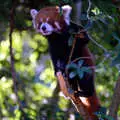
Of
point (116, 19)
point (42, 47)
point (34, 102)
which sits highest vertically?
point (116, 19)

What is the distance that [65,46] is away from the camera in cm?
210

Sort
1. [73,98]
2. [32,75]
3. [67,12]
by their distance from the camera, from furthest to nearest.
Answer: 1. [32,75]
2. [67,12]
3. [73,98]

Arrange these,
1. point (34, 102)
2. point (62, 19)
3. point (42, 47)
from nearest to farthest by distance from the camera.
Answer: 1. point (62, 19)
2. point (42, 47)
3. point (34, 102)

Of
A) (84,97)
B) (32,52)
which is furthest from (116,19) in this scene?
(32,52)

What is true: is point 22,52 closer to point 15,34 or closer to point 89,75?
point 15,34

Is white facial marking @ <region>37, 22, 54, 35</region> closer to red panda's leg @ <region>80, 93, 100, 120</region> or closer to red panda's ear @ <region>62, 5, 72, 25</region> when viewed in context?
red panda's ear @ <region>62, 5, 72, 25</region>

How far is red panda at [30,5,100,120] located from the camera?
204cm

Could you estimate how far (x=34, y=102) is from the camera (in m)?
3.60

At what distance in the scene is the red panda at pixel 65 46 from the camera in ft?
Answer: 6.71

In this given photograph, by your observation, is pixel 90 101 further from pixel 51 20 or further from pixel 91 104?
pixel 51 20

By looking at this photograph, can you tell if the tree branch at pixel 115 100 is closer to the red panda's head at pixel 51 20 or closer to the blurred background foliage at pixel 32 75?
the red panda's head at pixel 51 20

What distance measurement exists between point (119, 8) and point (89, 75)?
351 millimetres

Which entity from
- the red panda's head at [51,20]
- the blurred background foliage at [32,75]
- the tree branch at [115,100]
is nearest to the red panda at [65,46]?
the red panda's head at [51,20]

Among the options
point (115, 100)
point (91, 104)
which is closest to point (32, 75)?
point (91, 104)
